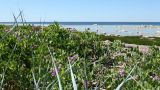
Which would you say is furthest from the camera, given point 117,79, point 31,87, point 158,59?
point 158,59

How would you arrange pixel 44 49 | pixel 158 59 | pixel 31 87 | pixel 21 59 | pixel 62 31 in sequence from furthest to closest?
1. pixel 62 31
2. pixel 158 59
3. pixel 21 59
4. pixel 44 49
5. pixel 31 87

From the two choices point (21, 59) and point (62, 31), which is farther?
point (62, 31)

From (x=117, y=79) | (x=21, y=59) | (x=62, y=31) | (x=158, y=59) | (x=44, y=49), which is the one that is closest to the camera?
(x=117, y=79)

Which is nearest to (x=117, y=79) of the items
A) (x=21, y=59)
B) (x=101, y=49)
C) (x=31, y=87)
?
(x=31, y=87)

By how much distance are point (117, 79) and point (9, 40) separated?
294 centimetres

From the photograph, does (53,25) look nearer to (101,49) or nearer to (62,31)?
(62,31)

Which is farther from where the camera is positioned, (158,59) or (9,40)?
(158,59)

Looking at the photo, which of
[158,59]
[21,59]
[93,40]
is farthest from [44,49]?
[93,40]

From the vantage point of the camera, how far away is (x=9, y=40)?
9.02 meters

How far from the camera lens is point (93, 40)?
541 inches

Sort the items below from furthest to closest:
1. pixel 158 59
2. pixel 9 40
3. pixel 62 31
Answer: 1. pixel 62 31
2. pixel 158 59
3. pixel 9 40

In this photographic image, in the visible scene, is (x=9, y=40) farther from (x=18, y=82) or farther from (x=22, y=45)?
(x=18, y=82)

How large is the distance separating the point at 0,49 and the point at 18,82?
48.5 inches

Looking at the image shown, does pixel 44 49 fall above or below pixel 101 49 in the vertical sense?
above
